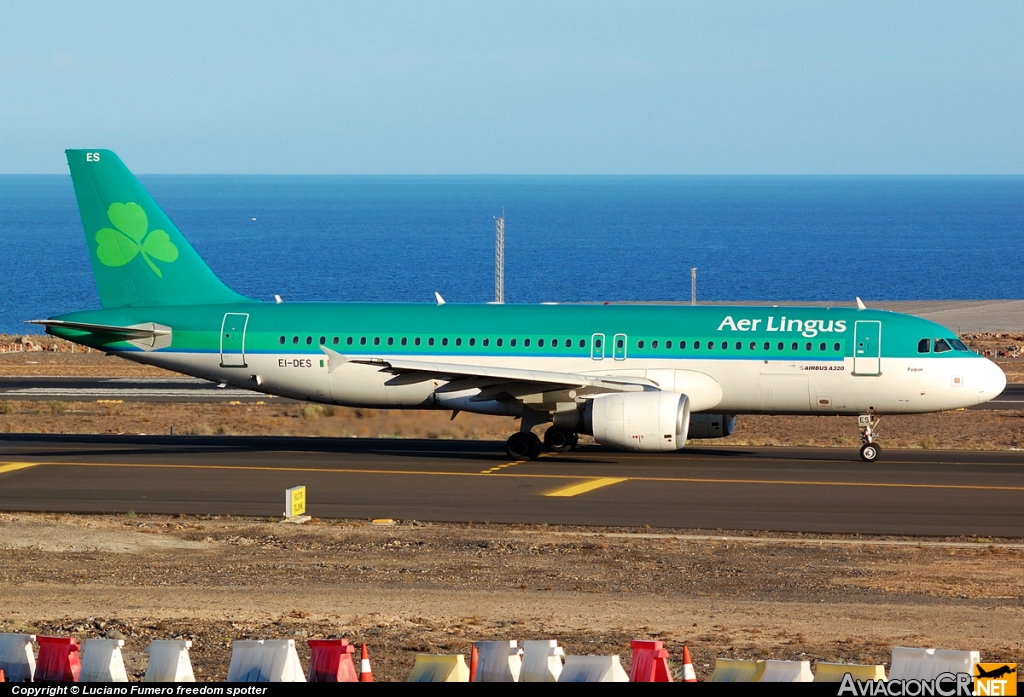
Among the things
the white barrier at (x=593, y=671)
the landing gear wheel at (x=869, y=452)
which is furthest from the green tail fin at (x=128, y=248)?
the white barrier at (x=593, y=671)

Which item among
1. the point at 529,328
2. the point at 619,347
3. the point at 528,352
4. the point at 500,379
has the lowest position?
the point at 500,379

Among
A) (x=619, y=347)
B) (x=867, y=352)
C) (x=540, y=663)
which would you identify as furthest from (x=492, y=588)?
(x=867, y=352)

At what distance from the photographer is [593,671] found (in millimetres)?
9602

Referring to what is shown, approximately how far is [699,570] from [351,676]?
1082 centimetres

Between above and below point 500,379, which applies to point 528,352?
above

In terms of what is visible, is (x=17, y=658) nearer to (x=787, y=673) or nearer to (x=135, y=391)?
(x=787, y=673)

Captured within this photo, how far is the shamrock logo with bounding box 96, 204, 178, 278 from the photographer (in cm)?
3553

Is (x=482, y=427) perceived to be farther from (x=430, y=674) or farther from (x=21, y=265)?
(x=21, y=265)

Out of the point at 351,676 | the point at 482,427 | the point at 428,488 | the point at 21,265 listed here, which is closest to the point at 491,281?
the point at 21,265

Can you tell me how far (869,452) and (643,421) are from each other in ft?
20.7

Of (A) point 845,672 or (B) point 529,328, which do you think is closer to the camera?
(A) point 845,672

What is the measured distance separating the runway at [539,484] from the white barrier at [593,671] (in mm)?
14313

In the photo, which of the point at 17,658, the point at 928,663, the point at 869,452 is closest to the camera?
the point at 928,663

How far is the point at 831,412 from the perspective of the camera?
33.1m
